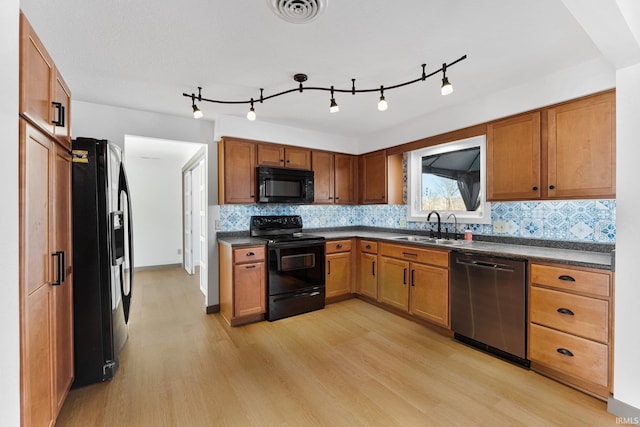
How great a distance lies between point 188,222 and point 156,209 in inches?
32.5

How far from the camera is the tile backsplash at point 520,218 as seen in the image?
91.6 inches

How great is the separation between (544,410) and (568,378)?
0.45 meters

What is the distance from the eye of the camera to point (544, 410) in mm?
1787

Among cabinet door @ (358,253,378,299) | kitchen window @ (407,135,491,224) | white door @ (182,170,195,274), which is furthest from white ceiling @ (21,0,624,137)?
white door @ (182,170,195,274)

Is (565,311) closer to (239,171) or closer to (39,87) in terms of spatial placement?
(239,171)

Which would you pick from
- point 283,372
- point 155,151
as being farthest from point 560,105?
point 155,151

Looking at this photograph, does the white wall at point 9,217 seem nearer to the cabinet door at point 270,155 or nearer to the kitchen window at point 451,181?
the cabinet door at point 270,155

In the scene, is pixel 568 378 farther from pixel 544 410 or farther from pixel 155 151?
pixel 155 151

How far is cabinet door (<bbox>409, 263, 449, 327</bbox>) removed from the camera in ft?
9.23

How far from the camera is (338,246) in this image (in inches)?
149

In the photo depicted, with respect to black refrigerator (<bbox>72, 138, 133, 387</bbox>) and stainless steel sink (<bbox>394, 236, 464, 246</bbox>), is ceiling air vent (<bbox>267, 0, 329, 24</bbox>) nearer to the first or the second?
black refrigerator (<bbox>72, 138, 133, 387</bbox>)

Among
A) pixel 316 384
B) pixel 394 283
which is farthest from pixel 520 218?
pixel 316 384

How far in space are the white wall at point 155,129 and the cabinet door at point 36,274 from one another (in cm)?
172

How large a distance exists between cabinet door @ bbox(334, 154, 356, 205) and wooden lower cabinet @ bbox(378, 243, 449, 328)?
1.12 metres
